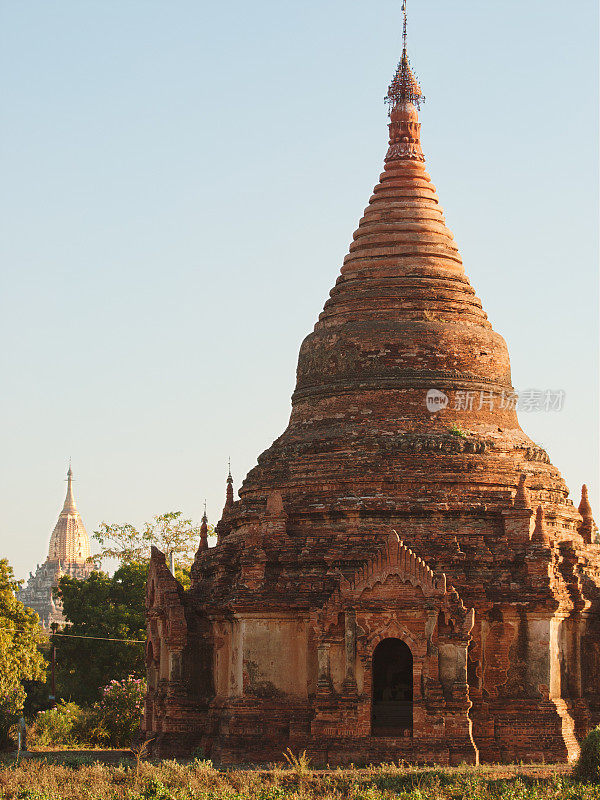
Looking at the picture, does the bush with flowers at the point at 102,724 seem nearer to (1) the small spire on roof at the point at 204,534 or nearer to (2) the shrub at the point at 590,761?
(1) the small spire on roof at the point at 204,534

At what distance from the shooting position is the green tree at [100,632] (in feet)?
167

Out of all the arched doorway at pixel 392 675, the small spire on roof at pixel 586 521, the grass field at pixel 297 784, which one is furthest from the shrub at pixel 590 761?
the small spire on roof at pixel 586 521

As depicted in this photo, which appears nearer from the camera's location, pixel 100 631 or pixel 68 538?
pixel 100 631

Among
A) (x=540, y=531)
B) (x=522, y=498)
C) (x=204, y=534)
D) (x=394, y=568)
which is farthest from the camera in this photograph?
(x=204, y=534)

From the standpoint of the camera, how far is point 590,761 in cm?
2659

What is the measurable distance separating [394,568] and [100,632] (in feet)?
79.6

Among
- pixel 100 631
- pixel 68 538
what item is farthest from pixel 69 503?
pixel 100 631

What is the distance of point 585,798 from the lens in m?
25.2

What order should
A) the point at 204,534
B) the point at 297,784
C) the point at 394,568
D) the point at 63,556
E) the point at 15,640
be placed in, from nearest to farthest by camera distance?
the point at 297,784
the point at 394,568
the point at 204,534
the point at 15,640
the point at 63,556

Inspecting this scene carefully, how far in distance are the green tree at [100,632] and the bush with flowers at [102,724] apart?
804 cm

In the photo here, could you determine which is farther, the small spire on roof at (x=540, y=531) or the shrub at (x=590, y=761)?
the small spire on roof at (x=540, y=531)

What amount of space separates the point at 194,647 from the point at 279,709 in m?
3.78

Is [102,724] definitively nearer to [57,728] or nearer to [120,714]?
[120,714]

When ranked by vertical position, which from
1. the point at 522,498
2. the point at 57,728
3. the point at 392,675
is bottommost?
the point at 57,728
